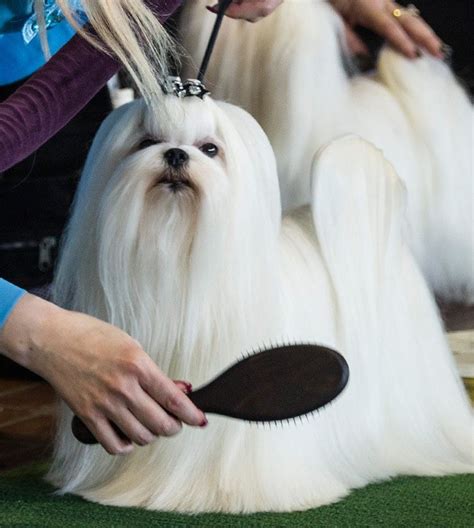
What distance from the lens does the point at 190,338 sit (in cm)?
158

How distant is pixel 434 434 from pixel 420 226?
623mm

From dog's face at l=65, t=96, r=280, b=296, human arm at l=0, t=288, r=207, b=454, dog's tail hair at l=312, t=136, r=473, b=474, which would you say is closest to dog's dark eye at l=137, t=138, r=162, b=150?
dog's face at l=65, t=96, r=280, b=296

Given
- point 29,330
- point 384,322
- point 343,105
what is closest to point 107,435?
point 29,330

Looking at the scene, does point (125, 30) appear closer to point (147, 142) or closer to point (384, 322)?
point (147, 142)

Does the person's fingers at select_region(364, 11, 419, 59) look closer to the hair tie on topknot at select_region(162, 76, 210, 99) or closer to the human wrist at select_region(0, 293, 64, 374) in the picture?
the hair tie on topknot at select_region(162, 76, 210, 99)

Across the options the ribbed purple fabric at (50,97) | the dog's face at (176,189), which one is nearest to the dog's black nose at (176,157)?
the dog's face at (176,189)

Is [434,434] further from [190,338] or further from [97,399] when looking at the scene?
[97,399]

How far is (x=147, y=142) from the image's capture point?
1591 mm

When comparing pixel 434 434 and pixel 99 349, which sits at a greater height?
pixel 99 349

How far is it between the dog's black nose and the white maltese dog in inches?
24.6

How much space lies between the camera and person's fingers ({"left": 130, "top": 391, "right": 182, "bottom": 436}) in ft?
3.83

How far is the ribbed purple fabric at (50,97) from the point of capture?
4.55ft

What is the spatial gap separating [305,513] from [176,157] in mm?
490

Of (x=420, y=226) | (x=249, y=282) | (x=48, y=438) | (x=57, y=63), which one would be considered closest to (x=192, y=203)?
(x=249, y=282)
